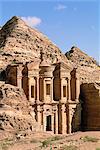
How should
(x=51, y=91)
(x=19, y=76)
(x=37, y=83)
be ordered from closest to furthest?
(x=19, y=76) → (x=37, y=83) → (x=51, y=91)

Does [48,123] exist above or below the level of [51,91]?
below

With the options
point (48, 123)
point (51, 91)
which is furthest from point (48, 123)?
point (51, 91)

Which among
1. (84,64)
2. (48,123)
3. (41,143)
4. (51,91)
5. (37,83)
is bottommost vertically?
(41,143)

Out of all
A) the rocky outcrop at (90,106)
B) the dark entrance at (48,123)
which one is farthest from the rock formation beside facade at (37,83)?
the rocky outcrop at (90,106)

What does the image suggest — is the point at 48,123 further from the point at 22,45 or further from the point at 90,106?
the point at 22,45

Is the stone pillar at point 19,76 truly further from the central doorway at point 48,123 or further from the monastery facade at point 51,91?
the central doorway at point 48,123

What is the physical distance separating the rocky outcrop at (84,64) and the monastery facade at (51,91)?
3.97 metres

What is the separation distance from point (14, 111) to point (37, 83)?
607cm

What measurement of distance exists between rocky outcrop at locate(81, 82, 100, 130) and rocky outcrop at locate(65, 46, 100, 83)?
2666mm

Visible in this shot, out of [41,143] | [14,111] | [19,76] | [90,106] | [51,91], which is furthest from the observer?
[90,106]

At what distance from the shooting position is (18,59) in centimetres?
4019

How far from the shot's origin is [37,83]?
38.1 m

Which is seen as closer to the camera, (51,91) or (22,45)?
(51,91)

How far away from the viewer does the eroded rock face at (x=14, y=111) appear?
3158 cm
